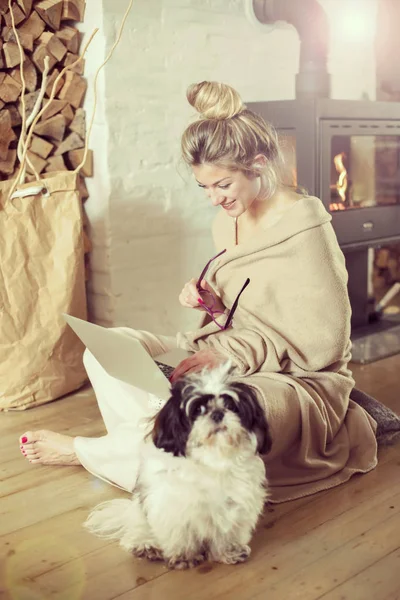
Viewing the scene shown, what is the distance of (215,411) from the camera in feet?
4.51

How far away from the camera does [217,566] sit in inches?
60.2

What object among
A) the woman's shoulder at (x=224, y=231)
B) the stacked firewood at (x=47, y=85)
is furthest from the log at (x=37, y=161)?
the woman's shoulder at (x=224, y=231)

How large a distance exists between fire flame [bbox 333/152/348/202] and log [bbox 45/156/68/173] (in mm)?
1031

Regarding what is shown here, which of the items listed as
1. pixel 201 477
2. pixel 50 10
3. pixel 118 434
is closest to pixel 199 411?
pixel 201 477

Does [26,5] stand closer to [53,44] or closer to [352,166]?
[53,44]

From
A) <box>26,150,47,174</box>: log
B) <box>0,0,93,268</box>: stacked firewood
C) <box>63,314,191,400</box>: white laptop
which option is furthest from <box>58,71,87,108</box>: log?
<box>63,314,191,400</box>: white laptop

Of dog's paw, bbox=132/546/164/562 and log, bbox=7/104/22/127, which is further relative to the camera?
log, bbox=7/104/22/127

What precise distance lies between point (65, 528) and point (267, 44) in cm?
210

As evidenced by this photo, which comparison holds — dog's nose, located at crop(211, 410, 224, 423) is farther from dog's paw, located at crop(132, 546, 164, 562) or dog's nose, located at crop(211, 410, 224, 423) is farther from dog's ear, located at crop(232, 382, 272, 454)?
dog's paw, located at crop(132, 546, 164, 562)

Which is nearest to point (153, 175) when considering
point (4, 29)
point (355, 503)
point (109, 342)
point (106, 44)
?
point (106, 44)

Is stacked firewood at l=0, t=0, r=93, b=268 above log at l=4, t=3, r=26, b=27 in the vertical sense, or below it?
below

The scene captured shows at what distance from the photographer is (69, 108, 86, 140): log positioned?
2.66 meters

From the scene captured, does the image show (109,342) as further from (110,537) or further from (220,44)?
(220,44)

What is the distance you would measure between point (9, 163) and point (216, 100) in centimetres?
98
